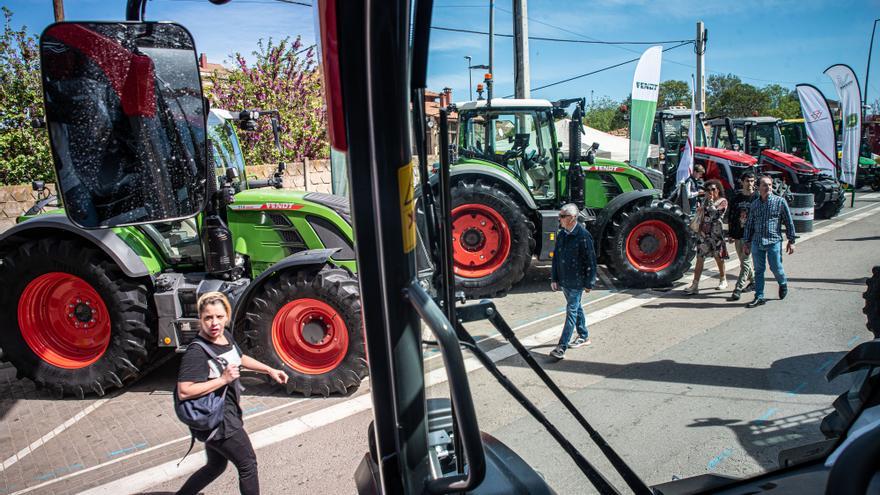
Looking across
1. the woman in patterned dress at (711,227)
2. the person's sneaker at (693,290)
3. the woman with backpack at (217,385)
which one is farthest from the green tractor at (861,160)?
the woman in patterned dress at (711,227)

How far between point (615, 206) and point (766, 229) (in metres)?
2.78

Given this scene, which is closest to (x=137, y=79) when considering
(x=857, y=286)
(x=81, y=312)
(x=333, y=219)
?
(x=857, y=286)

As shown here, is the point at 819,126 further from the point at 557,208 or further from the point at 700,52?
the point at 557,208

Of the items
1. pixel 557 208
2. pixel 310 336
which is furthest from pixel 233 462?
pixel 557 208

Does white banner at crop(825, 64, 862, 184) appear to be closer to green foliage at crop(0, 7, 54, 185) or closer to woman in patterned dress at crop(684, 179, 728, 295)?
woman in patterned dress at crop(684, 179, 728, 295)

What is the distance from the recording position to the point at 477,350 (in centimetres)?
136

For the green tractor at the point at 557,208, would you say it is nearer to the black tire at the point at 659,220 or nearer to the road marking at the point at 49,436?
the black tire at the point at 659,220

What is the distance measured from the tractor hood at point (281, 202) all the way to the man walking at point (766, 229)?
10.6 ft

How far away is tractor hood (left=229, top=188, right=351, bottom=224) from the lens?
5031 mm

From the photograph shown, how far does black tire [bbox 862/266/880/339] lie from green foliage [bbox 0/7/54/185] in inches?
450

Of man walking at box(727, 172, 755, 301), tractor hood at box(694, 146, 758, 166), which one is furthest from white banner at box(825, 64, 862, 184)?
tractor hood at box(694, 146, 758, 166)

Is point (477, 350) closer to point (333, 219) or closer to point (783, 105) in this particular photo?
point (783, 105)

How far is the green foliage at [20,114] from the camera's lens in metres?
9.73

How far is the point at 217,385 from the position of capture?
114 inches
